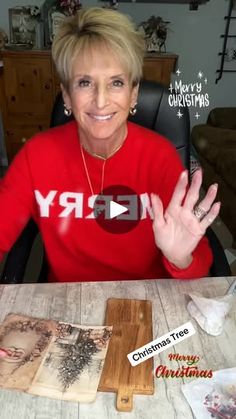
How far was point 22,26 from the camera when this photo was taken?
3.12 m

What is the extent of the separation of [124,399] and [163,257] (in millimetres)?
383

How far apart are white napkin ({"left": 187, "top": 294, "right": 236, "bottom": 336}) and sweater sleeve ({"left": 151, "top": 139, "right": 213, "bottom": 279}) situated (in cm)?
8

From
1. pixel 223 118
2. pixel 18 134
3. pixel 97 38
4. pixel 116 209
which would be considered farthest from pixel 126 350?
pixel 18 134

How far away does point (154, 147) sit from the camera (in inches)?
45.1

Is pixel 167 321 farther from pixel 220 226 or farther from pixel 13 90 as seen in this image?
pixel 13 90

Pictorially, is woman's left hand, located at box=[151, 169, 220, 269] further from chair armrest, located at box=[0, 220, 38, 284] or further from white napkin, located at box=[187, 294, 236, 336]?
chair armrest, located at box=[0, 220, 38, 284]

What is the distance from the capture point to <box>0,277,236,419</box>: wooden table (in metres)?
0.67

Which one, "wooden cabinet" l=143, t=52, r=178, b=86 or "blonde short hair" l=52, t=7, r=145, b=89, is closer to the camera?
"blonde short hair" l=52, t=7, r=145, b=89

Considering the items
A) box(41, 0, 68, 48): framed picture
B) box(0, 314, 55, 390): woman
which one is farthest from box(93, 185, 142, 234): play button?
box(41, 0, 68, 48): framed picture

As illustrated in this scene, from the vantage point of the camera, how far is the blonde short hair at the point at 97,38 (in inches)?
39.1

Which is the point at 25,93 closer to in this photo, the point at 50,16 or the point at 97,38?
the point at 50,16

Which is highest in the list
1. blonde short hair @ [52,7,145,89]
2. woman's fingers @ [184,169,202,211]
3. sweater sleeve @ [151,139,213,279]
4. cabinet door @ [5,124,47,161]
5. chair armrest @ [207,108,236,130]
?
blonde short hair @ [52,7,145,89]

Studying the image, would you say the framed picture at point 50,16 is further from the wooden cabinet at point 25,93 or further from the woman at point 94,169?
the woman at point 94,169

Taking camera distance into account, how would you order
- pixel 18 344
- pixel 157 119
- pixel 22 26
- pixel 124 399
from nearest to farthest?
pixel 124 399 → pixel 18 344 → pixel 157 119 → pixel 22 26
